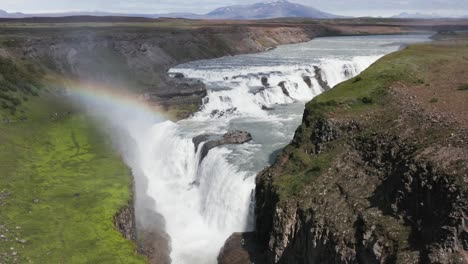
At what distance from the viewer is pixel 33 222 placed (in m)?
26.0

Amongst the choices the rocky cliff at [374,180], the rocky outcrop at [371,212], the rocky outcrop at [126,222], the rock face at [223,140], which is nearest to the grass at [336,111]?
the rocky cliff at [374,180]

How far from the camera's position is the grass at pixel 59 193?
23359mm

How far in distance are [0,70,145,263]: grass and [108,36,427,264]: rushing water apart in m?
4.59

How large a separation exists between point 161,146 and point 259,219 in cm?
1923

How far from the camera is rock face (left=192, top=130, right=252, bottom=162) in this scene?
3897cm

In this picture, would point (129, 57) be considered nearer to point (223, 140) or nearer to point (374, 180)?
point (223, 140)

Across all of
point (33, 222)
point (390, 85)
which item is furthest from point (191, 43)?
point (33, 222)

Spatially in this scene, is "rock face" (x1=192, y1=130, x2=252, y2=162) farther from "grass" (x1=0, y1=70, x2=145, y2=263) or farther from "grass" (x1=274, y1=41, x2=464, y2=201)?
"grass" (x1=274, y1=41, x2=464, y2=201)

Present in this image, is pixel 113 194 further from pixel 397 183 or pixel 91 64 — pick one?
pixel 91 64

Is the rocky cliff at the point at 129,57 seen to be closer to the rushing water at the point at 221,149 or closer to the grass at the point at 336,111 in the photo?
the rushing water at the point at 221,149

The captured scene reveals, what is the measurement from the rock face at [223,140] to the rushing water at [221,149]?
701 mm

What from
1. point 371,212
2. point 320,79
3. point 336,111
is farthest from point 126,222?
point 320,79

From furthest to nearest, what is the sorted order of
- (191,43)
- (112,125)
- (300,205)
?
(191,43), (112,125), (300,205)

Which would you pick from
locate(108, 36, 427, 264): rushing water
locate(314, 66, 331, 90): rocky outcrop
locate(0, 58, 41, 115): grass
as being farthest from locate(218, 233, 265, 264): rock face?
locate(314, 66, 331, 90): rocky outcrop
